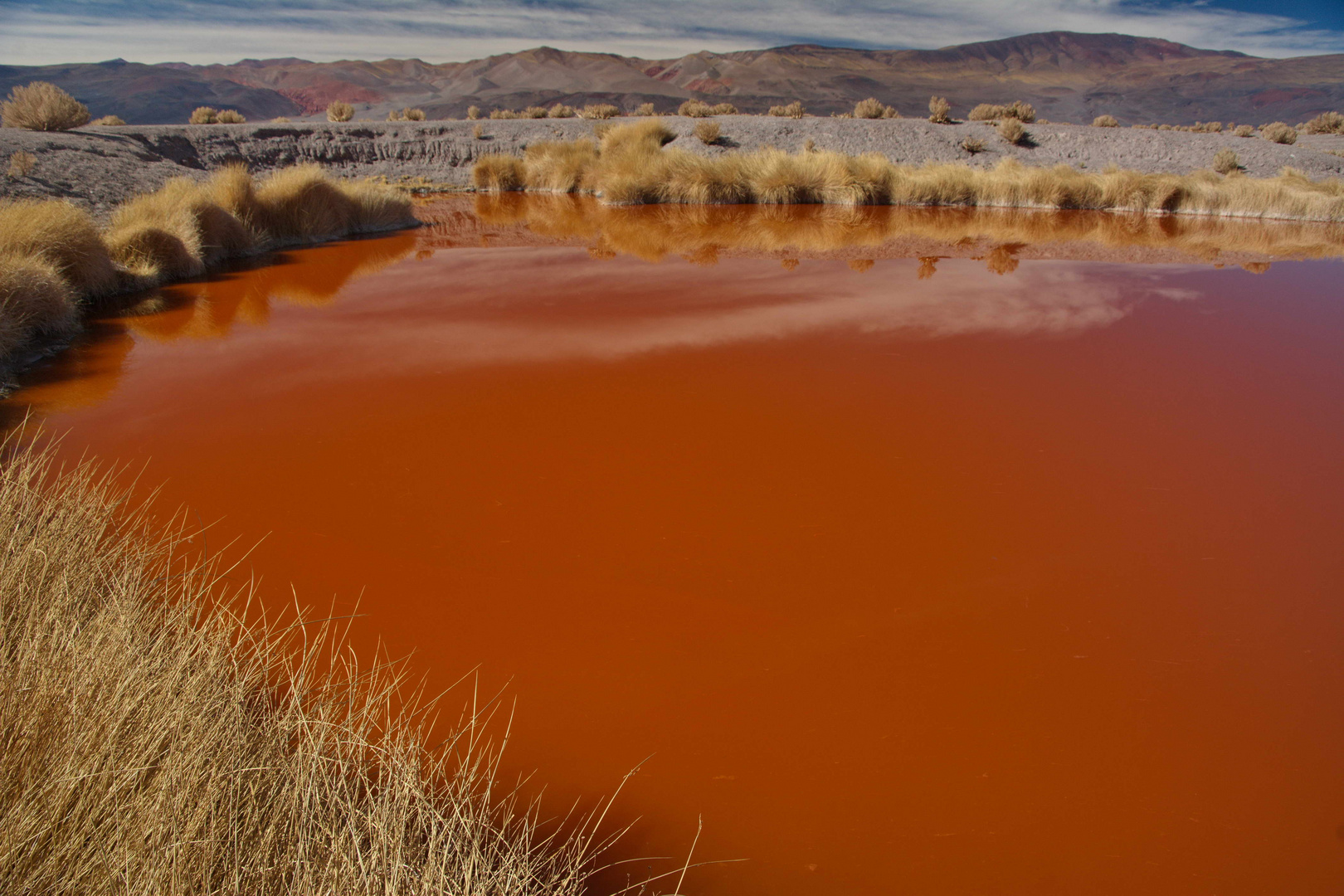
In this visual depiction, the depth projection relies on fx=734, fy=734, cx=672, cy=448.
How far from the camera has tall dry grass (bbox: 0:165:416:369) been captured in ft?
14.8

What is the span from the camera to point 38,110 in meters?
10.3

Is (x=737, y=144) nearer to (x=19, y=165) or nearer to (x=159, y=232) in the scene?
(x=159, y=232)

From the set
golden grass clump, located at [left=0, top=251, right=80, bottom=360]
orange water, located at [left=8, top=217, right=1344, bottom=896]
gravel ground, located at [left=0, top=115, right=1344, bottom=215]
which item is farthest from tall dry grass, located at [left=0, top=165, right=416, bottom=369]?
gravel ground, located at [left=0, top=115, right=1344, bottom=215]

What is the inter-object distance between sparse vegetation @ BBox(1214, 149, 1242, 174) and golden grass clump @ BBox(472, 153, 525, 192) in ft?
41.1

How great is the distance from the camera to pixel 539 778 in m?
1.66

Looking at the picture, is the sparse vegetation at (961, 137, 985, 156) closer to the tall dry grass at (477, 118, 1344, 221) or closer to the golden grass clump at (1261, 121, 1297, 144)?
the tall dry grass at (477, 118, 1344, 221)

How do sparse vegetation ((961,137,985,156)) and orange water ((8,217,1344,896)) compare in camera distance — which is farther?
sparse vegetation ((961,137,985,156))

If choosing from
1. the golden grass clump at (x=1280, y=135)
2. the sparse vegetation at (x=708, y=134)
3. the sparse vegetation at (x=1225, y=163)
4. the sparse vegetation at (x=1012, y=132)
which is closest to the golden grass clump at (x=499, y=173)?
the sparse vegetation at (x=708, y=134)

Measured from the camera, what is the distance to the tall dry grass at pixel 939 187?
420 inches

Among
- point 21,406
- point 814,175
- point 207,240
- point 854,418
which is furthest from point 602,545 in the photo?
point 814,175

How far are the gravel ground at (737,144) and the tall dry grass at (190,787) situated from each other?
1341cm

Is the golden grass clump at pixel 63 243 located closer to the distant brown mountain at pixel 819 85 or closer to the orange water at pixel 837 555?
the orange water at pixel 837 555

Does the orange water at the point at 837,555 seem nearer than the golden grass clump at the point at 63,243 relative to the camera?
Yes

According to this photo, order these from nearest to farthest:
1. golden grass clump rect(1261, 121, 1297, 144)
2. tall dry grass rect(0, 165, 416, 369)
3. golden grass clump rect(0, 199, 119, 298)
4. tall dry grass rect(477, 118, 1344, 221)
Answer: tall dry grass rect(0, 165, 416, 369) < golden grass clump rect(0, 199, 119, 298) < tall dry grass rect(477, 118, 1344, 221) < golden grass clump rect(1261, 121, 1297, 144)
